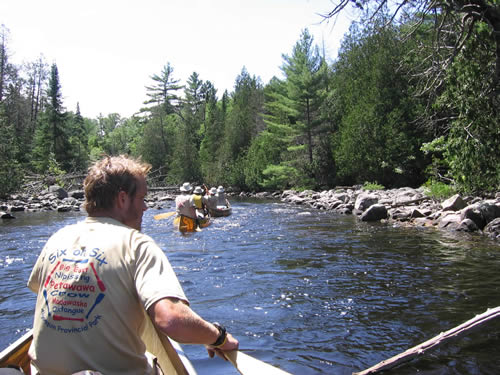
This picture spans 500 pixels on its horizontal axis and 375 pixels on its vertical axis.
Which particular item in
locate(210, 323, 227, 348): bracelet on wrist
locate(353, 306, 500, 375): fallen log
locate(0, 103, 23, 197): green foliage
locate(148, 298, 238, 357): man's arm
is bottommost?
locate(353, 306, 500, 375): fallen log

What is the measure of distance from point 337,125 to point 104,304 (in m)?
32.4

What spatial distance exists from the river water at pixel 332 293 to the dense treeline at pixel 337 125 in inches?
130

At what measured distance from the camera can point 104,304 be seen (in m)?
1.95

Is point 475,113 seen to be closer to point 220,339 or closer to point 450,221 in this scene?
point 450,221

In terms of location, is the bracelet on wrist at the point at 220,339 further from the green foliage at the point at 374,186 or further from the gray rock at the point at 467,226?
the green foliage at the point at 374,186

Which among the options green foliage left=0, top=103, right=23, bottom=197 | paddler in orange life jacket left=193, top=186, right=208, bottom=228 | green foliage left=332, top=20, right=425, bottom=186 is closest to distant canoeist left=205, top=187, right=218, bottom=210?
paddler in orange life jacket left=193, top=186, right=208, bottom=228

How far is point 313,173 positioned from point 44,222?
67.7 feet

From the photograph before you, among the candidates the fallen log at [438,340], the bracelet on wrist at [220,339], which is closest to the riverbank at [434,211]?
the fallen log at [438,340]

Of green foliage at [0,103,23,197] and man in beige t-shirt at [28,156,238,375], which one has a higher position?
green foliage at [0,103,23,197]

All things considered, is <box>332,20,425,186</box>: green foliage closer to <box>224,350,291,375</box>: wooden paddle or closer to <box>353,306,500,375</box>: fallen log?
<box>353,306,500,375</box>: fallen log

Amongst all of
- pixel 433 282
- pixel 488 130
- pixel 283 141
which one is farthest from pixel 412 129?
pixel 433 282

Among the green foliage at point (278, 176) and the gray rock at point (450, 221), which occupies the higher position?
the green foliage at point (278, 176)

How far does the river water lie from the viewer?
14.9 feet

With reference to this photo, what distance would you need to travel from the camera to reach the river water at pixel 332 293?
4.54 metres
